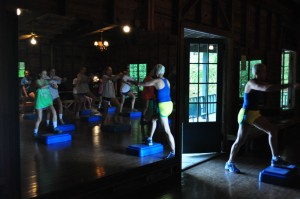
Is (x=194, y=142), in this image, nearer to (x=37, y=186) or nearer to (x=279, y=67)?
(x=37, y=186)

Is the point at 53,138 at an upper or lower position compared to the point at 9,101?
lower

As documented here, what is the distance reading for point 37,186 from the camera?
4.22m

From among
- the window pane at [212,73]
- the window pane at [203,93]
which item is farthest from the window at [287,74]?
the window pane at [203,93]

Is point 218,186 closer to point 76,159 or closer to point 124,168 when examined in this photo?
point 124,168

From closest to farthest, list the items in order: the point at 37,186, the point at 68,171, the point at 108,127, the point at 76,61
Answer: the point at 37,186, the point at 68,171, the point at 108,127, the point at 76,61

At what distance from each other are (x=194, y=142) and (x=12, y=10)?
4.29 metres

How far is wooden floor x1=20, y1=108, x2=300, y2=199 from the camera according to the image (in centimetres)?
438

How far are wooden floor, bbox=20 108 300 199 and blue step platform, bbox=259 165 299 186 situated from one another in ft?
0.31

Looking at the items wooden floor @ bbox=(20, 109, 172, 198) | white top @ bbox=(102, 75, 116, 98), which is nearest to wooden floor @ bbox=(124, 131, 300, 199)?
wooden floor @ bbox=(20, 109, 172, 198)

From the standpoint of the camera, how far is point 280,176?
15.5ft

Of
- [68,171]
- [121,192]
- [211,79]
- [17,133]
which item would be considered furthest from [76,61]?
[17,133]

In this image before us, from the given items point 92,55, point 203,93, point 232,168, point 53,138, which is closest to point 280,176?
point 232,168

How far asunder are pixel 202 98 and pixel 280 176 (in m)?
2.18

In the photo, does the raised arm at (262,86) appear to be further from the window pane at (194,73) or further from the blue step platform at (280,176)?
the window pane at (194,73)
